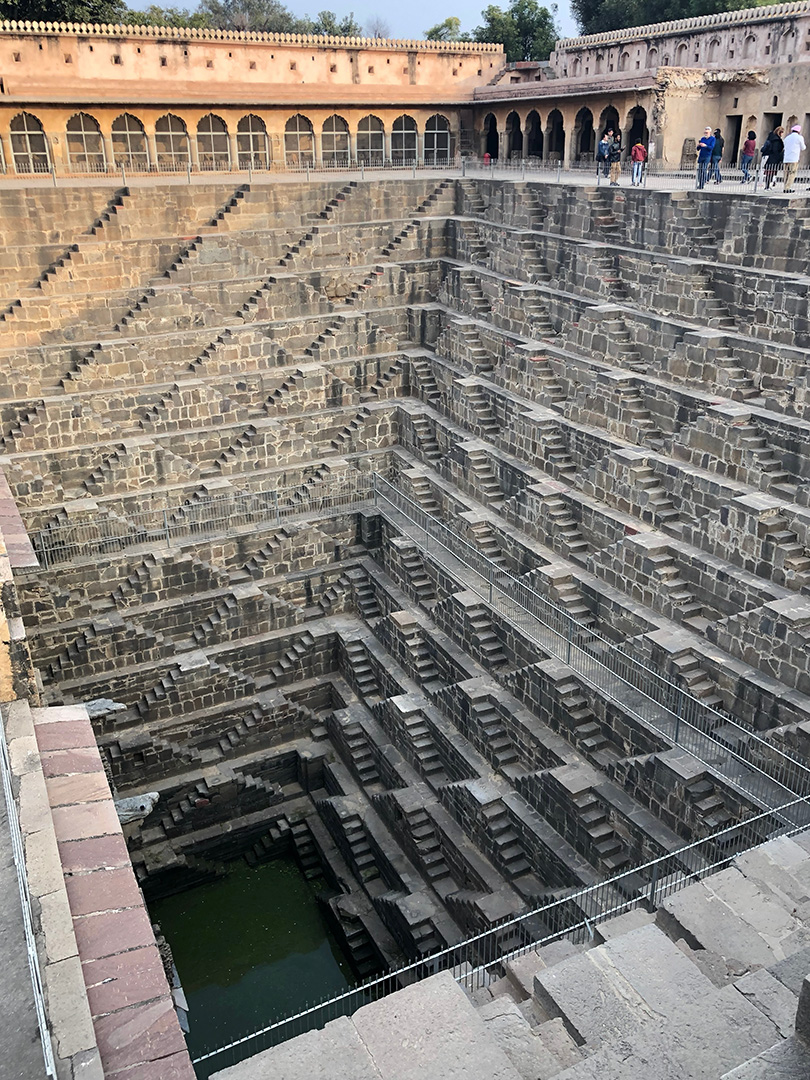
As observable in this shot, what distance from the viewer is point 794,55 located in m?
23.0

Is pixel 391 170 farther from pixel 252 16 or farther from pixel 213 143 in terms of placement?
pixel 252 16

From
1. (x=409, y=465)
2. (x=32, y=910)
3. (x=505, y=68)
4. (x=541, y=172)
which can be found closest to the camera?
(x=32, y=910)

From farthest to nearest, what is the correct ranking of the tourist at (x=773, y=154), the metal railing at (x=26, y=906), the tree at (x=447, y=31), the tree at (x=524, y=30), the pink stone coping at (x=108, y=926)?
the tree at (x=447, y=31) < the tree at (x=524, y=30) < the tourist at (x=773, y=154) < the pink stone coping at (x=108, y=926) < the metal railing at (x=26, y=906)

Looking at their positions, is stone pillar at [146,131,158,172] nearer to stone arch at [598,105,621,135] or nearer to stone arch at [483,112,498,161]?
stone arch at [483,112,498,161]

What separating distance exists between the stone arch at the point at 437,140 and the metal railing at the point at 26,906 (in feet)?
86.2

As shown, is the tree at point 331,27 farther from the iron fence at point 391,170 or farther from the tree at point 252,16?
the iron fence at point 391,170

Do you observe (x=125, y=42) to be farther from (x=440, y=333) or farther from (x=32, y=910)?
(x=32, y=910)

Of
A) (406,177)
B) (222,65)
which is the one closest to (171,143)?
(222,65)

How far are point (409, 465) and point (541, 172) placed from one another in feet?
36.8

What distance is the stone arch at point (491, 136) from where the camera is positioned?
30.0 meters

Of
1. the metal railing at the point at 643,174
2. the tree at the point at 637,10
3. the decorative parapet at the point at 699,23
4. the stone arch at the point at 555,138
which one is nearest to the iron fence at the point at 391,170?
the metal railing at the point at 643,174

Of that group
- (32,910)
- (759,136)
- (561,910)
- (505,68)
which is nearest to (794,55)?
(759,136)

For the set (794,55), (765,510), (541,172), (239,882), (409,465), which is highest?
(794,55)

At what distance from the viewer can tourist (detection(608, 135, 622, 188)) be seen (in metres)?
18.7
